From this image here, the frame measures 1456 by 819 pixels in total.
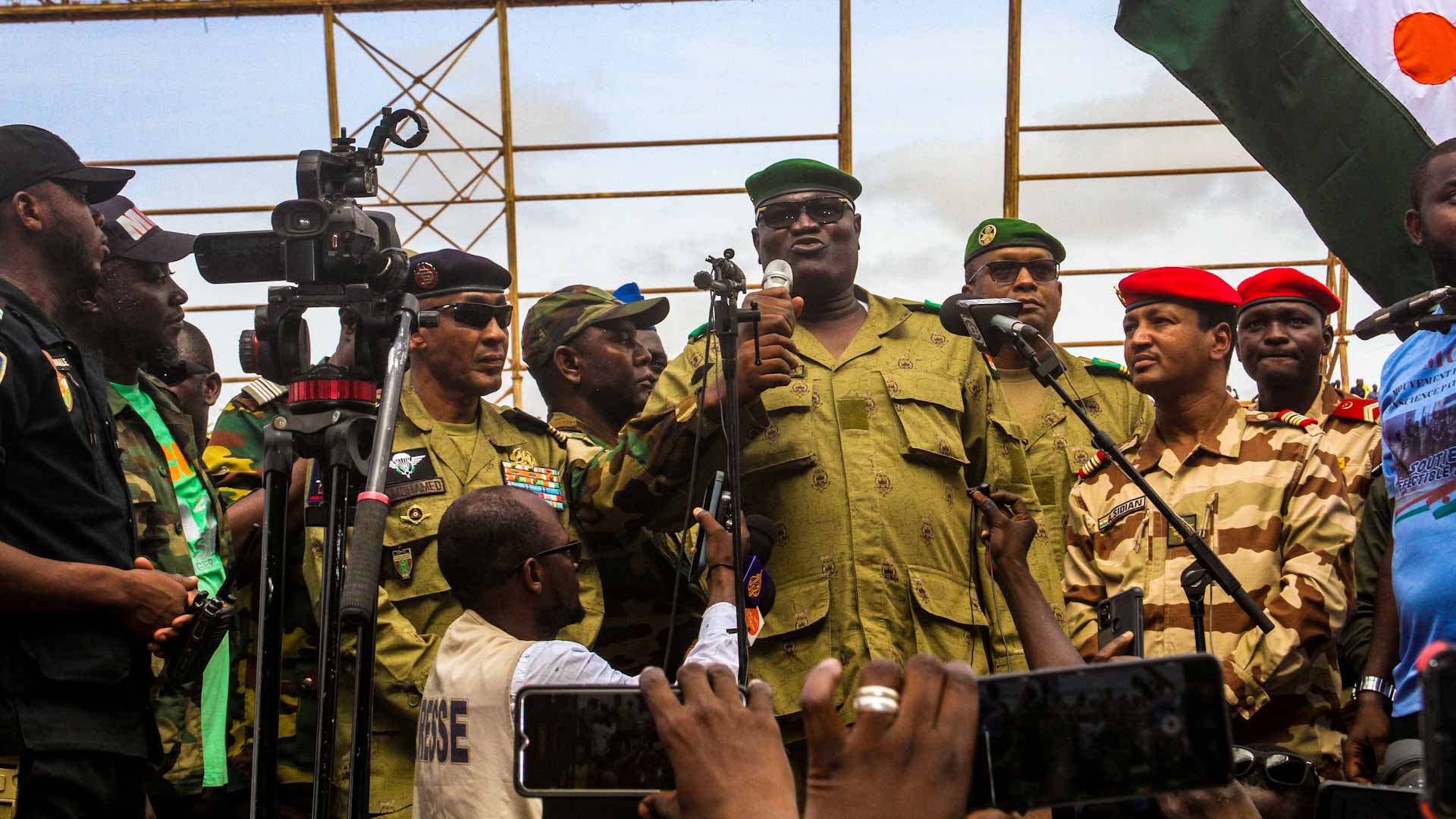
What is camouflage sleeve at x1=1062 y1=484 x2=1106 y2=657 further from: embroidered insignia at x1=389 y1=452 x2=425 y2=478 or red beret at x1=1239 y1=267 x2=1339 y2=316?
embroidered insignia at x1=389 y1=452 x2=425 y2=478

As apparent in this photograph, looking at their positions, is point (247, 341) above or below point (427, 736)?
above

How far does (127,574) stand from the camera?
11.3 ft

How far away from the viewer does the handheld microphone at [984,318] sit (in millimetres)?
3938

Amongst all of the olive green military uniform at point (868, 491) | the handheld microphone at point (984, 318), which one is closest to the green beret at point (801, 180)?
the olive green military uniform at point (868, 491)

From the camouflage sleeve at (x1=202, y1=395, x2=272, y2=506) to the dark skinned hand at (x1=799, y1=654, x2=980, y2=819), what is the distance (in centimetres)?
421

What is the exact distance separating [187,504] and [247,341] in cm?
110

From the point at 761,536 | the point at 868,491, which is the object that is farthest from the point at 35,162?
the point at 868,491

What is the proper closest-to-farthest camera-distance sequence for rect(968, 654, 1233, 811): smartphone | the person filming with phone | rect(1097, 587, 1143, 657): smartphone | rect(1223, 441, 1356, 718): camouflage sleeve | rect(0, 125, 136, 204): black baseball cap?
rect(968, 654, 1233, 811): smartphone → rect(1097, 587, 1143, 657): smartphone → the person filming with phone → rect(0, 125, 136, 204): black baseball cap → rect(1223, 441, 1356, 718): camouflage sleeve

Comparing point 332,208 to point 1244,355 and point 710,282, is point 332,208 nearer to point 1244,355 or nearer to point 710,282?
point 710,282

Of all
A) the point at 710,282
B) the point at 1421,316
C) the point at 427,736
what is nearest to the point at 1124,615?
the point at 1421,316

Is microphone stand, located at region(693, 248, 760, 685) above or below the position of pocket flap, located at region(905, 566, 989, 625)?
above

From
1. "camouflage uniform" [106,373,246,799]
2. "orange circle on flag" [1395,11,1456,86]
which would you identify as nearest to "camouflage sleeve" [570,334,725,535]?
"camouflage uniform" [106,373,246,799]

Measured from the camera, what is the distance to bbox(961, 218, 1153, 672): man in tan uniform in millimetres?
5461

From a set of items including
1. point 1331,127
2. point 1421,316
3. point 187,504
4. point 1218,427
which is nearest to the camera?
point 1421,316
